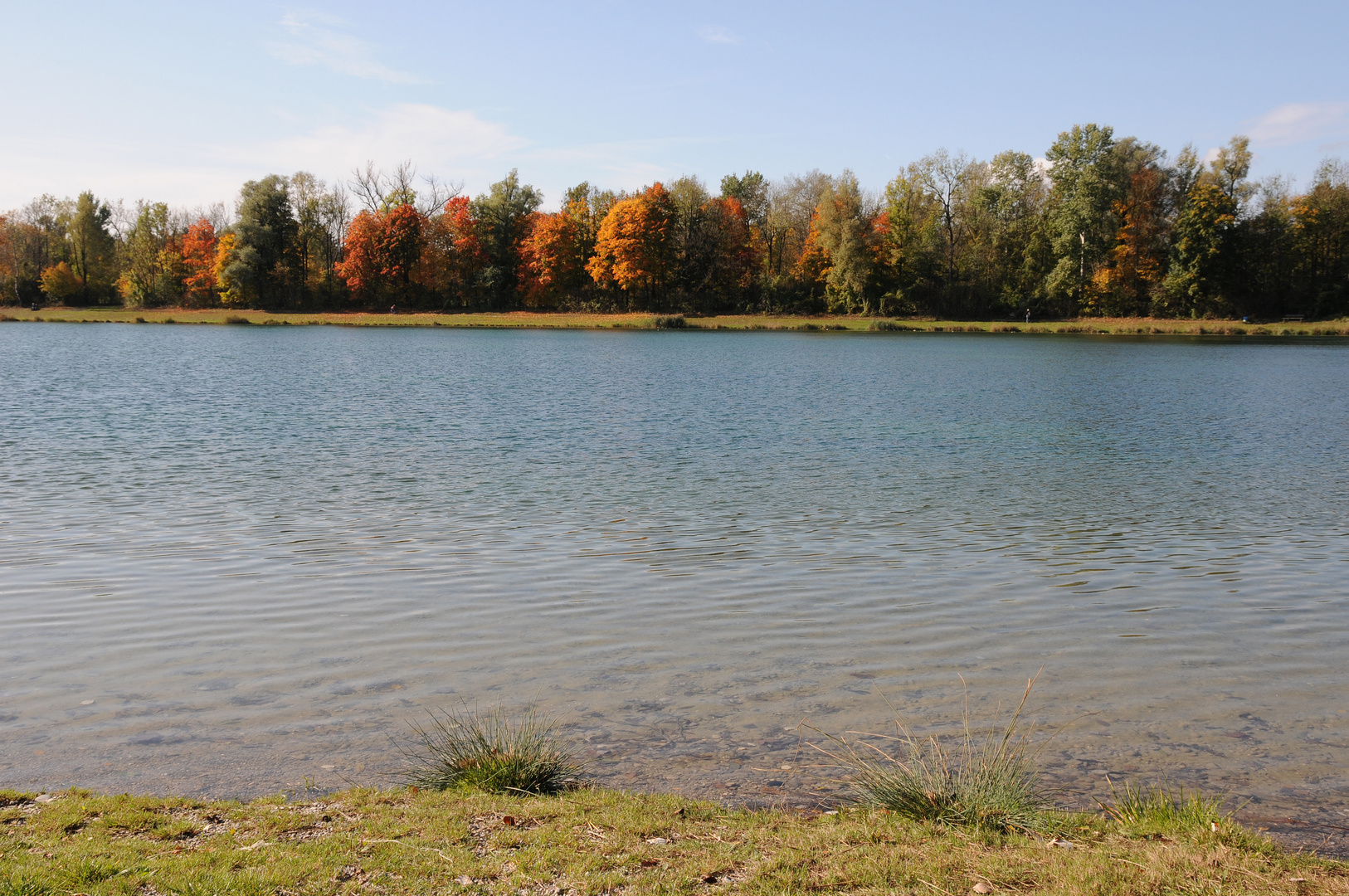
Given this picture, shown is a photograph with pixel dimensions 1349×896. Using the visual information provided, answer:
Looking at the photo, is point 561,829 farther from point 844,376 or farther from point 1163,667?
point 844,376

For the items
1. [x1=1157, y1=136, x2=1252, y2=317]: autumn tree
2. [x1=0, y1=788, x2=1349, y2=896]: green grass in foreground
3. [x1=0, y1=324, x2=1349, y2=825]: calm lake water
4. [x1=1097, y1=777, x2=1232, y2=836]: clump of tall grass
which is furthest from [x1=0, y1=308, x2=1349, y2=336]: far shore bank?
[x1=0, y1=788, x2=1349, y2=896]: green grass in foreground

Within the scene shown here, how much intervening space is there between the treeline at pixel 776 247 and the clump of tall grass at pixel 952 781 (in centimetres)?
7611

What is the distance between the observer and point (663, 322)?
263 ft

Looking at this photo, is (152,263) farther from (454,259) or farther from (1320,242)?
(1320,242)

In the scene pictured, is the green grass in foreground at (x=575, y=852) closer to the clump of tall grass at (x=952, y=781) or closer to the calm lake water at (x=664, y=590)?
the clump of tall grass at (x=952, y=781)

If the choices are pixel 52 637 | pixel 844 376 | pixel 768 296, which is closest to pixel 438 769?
pixel 52 637

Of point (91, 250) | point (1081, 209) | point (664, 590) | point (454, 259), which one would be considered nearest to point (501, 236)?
point (454, 259)

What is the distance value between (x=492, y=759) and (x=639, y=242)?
8029 centimetres

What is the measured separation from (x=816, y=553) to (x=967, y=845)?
23.1 ft

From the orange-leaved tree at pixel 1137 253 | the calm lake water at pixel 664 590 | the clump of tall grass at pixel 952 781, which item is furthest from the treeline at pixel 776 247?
the clump of tall grass at pixel 952 781

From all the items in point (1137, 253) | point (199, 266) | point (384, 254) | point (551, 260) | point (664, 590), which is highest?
point (1137, 253)

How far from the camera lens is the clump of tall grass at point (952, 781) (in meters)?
4.60

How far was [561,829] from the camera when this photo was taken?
172 inches

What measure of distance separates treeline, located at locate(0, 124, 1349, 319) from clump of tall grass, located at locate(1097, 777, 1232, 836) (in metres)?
76.5
